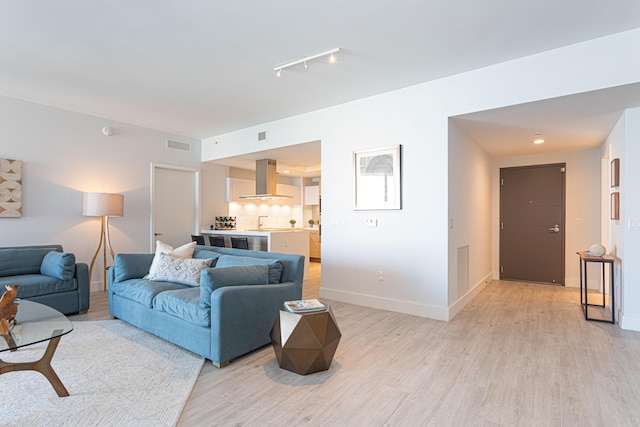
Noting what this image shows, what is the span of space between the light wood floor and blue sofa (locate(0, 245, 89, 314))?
7.76 ft

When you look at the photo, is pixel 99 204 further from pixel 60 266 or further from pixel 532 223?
pixel 532 223

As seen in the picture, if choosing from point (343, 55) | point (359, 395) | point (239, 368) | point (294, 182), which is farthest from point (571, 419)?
point (294, 182)

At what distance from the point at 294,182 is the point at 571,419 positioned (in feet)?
26.3

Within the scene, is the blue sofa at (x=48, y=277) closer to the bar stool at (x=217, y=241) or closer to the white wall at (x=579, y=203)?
the bar stool at (x=217, y=241)

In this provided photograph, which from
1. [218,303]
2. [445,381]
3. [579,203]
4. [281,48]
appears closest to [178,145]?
[281,48]

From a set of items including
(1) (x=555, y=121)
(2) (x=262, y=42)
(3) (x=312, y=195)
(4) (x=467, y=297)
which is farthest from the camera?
(3) (x=312, y=195)

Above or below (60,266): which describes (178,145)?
above

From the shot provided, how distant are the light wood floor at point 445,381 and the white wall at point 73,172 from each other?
382cm

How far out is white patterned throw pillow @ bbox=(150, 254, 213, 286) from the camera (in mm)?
3414

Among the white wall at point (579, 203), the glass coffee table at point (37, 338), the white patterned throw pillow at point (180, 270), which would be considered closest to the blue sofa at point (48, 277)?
the white patterned throw pillow at point (180, 270)

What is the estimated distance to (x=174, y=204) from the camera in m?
6.28

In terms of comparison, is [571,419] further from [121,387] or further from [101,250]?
[101,250]

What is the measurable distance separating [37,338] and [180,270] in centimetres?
150

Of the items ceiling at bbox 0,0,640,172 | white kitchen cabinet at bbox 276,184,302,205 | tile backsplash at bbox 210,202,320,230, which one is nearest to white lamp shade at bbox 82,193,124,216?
ceiling at bbox 0,0,640,172
